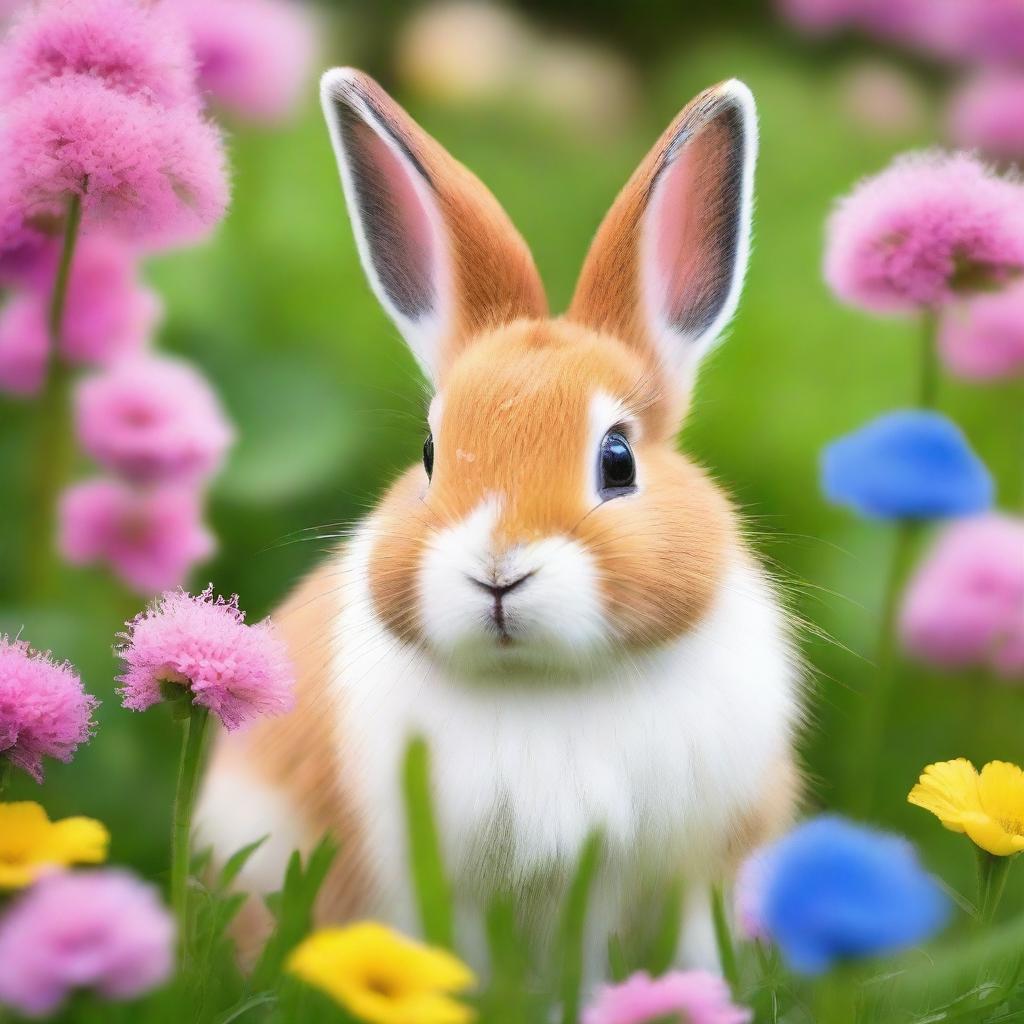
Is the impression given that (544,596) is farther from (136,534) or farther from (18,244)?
(136,534)

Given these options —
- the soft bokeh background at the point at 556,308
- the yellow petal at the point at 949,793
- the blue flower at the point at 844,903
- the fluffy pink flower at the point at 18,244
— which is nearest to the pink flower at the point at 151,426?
the soft bokeh background at the point at 556,308

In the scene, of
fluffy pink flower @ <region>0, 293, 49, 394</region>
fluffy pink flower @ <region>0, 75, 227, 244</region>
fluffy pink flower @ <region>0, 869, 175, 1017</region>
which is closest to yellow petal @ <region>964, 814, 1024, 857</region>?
fluffy pink flower @ <region>0, 869, 175, 1017</region>

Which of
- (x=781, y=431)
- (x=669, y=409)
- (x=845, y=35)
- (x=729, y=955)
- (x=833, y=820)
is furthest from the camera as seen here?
(x=845, y=35)

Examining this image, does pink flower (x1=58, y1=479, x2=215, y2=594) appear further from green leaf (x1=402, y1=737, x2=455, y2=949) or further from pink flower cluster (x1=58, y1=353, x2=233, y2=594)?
green leaf (x1=402, y1=737, x2=455, y2=949)


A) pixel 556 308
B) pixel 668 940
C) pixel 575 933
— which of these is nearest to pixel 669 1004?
pixel 575 933

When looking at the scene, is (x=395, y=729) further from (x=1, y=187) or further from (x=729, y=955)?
(x=1, y=187)

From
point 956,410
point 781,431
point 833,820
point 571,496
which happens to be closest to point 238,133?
point 781,431
